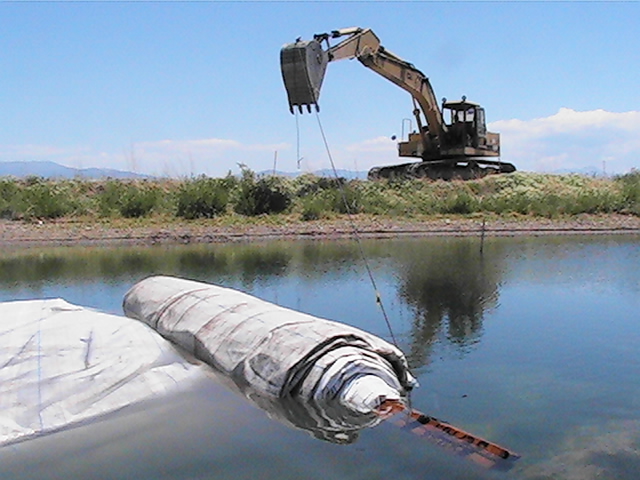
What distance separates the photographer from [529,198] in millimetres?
→ 25156

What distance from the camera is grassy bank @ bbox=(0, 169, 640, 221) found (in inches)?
952

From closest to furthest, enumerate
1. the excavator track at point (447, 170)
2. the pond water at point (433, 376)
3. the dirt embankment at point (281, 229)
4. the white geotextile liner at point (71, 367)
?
the pond water at point (433, 376) < the white geotextile liner at point (71, 367) < the dirt embankment at point (281, 229) < the excavator track at point (447, 170)

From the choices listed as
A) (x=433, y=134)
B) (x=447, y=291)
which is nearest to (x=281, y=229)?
(x=433, y=134)

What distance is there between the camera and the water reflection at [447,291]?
905 centimetres

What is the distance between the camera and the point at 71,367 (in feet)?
20.3

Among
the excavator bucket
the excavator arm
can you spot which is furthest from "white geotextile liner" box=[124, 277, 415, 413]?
the excavator bucket

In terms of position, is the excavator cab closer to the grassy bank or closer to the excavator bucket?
the grassy bank

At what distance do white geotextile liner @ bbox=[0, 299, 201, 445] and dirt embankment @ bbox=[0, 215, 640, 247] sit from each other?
13408mm

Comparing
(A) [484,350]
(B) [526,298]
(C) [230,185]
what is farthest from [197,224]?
(A) [484,350]

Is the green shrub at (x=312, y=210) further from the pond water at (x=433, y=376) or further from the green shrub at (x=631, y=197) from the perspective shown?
the green shrub at (x=631, y=197)

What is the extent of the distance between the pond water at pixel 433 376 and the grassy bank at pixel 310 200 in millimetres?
8166

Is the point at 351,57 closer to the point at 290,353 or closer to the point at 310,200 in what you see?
the point at 310,200

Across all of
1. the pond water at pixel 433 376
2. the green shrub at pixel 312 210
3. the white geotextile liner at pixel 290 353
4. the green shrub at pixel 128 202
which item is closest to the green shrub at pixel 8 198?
the green shrub at pixel 128 202

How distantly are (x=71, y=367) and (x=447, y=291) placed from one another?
23.6 feet
